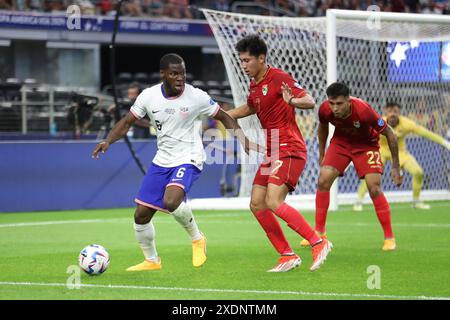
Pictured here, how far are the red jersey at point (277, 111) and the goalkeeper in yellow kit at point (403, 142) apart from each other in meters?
8.25

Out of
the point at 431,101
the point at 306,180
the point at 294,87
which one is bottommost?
the point at 306,180

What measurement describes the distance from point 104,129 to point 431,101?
24.0 feet

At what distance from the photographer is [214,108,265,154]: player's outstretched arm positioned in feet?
32.9

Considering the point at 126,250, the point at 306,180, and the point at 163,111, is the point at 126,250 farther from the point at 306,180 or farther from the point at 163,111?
the point at 306,180

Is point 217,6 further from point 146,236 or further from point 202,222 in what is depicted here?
point 146,236

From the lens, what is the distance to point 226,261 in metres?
10.9

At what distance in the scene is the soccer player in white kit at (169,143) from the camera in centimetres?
1000

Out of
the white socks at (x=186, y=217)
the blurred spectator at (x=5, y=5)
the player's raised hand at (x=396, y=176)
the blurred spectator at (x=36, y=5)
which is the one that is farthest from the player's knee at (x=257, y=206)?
the blurred spectator at (x=36, y=5)

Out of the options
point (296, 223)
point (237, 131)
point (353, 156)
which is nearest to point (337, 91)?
point (353, 156)

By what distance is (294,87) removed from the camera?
10.0 meters

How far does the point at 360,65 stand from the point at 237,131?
11.2 m

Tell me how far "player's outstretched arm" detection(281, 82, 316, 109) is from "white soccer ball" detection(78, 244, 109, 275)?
2384mm

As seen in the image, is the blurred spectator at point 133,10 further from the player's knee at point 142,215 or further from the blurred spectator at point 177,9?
the player's knee at point 142,215
